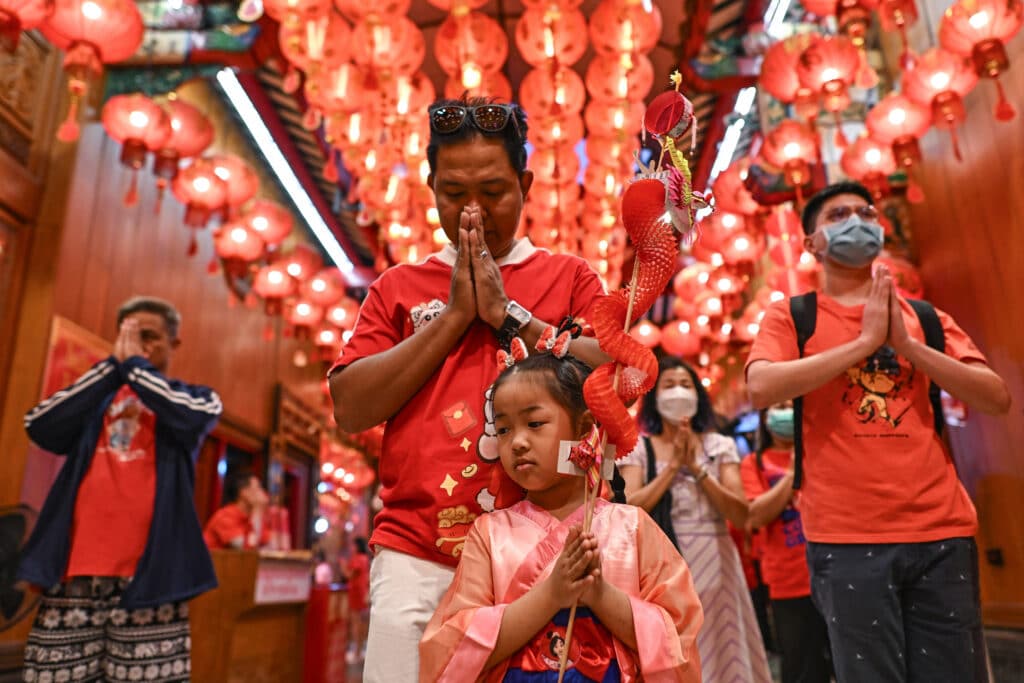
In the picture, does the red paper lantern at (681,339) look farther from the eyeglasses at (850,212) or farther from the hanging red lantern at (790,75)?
the eyeglasses at (850,212)

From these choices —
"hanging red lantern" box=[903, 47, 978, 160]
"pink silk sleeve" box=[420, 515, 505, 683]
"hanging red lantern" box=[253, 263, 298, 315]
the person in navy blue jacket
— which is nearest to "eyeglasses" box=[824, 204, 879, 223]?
"pink silk sleeve" box=[420, 515, 505, 683]

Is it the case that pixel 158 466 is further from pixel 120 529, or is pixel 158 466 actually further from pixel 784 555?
pixel 784 555

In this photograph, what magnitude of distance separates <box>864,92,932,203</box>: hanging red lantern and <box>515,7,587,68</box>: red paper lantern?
1.94m

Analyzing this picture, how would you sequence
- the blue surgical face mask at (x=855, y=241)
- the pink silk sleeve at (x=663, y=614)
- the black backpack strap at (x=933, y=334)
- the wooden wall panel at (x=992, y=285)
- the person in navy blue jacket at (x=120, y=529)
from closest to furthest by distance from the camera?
the pink silk sleeve at (x=663, y=614), the black backpack strap at (x=933, y=334), the blue surgical face mask at (x=855, y=241), the person in navy blue jacket at (x=120, y=529), the wooden wall panel at (x=992, y=285)

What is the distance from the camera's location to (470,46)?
4.79m

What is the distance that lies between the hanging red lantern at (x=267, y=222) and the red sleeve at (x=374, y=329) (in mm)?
5541

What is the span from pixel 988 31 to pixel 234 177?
5055 millimetres

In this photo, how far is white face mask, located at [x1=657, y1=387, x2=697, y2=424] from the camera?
3.18m

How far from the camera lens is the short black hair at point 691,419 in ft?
10.8

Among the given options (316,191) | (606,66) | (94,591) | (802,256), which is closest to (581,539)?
(94,591)

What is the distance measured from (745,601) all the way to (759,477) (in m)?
1.04

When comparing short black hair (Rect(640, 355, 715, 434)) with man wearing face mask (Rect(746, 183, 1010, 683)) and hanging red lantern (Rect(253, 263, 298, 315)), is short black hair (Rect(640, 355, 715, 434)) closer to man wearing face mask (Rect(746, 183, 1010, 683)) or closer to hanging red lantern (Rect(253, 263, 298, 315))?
man wearing face mask (Rect(746, 183, 1010, 683))

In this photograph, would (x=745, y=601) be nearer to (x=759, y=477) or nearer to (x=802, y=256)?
(x=759, y=477)

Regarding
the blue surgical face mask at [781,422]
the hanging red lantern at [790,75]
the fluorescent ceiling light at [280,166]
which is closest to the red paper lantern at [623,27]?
the hanging red lantern at [790,75]
